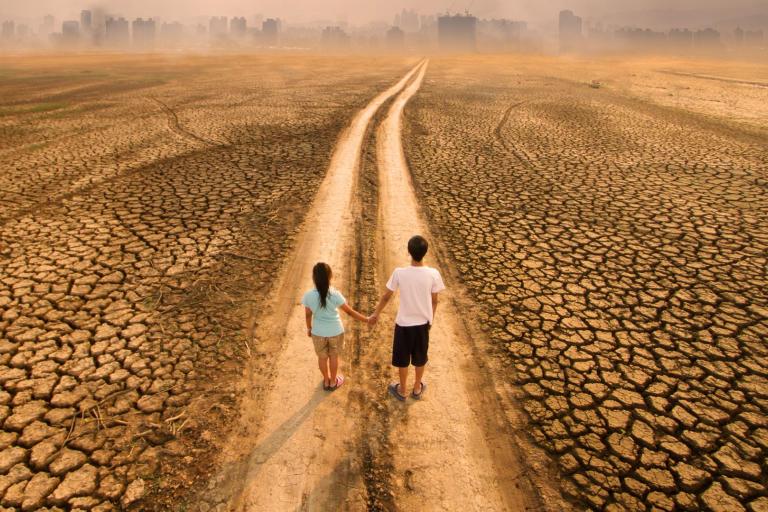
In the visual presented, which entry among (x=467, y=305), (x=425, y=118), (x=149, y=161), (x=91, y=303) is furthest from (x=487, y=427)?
(x=425, y=118)

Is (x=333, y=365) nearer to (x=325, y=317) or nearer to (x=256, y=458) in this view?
(x=325, y=317)

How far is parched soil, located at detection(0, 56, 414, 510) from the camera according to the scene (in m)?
3.32

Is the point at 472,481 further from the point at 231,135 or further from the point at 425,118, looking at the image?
the point at 425,118

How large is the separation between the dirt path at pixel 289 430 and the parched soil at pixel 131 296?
0.65 feet

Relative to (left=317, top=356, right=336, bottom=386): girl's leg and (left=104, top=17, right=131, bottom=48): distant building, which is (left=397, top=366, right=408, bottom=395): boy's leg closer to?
(left=317, top=356, right=336, bottom=386): girl's leg

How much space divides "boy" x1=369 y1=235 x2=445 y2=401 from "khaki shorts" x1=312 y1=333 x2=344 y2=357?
345 mm

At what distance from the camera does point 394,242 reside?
269 inches

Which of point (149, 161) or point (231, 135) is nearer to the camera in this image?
point (149, 161)

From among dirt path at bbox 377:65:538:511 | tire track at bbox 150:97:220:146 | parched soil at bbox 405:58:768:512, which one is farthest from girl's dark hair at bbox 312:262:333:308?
tire track at bbox 150:97:220:146

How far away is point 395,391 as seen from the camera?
400cm

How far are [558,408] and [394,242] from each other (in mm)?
3626

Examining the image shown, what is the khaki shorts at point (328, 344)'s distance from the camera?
3.78 metres

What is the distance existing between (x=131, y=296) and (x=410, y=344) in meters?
3.65

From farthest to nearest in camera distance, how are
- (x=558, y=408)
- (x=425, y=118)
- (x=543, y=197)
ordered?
(x=425, y=118)
(x=543, y=197)
(x=558, y=408)
